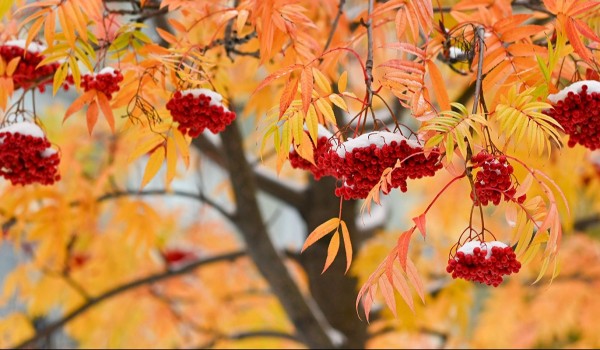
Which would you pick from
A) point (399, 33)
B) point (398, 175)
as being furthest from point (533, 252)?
point (399, 33)

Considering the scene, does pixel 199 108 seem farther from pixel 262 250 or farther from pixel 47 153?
pixel 262 250

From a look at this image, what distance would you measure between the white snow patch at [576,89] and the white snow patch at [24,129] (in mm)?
793

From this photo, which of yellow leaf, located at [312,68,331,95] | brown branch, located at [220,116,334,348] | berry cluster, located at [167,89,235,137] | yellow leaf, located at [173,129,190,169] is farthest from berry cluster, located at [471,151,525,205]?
brown branch, located at [220,116,334,348]

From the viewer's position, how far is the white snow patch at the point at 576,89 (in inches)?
37.7

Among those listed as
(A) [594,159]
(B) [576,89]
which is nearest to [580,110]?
(B) [576,89]

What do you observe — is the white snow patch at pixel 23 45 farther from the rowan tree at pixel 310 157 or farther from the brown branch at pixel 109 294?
the brown branch at pixel 109 294

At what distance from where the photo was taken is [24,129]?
3.80 feet

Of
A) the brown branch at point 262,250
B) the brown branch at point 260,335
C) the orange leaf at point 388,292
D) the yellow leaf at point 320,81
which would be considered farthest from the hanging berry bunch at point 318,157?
the brown branch at point 260,335

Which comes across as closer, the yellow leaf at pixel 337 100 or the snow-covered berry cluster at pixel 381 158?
the snow-covered berry cluster at pixel 381 158

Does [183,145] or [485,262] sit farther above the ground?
[183,145]

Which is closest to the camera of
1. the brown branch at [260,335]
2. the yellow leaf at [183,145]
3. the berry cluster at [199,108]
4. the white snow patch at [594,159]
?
the berry cluster at [199,108]

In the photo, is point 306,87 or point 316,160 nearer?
point 306,87

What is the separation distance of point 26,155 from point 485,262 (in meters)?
0.74

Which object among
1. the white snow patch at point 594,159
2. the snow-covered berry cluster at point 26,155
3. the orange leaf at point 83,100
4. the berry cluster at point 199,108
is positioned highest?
the white snow patch at point 594,159
